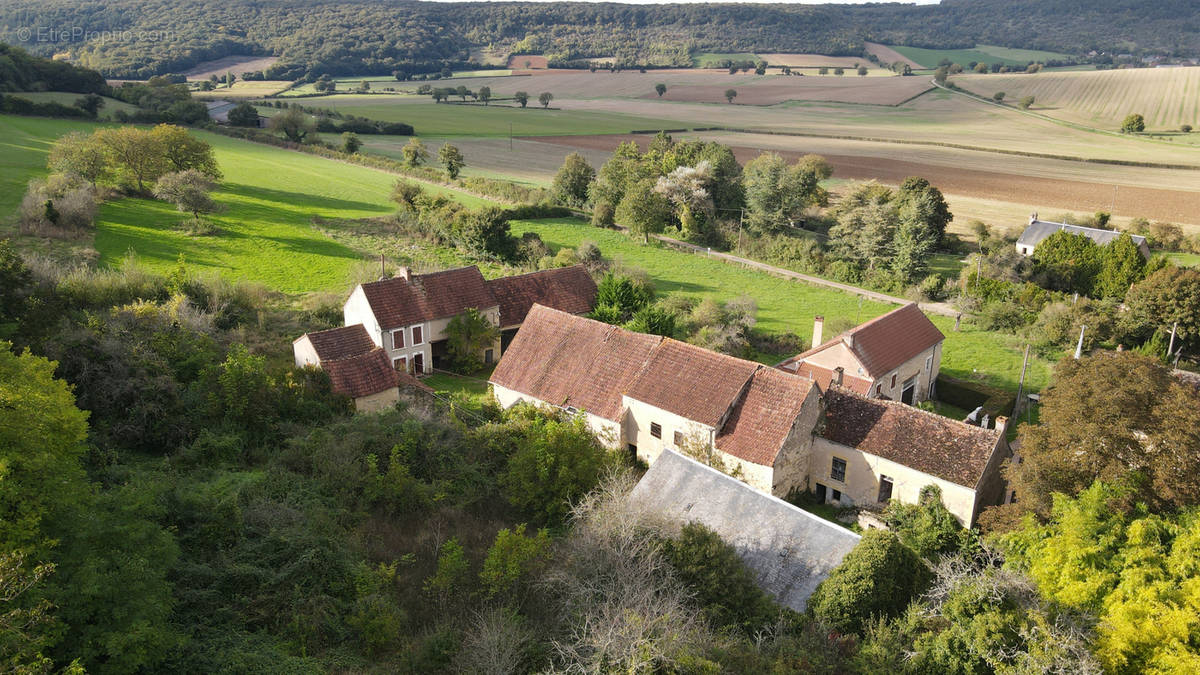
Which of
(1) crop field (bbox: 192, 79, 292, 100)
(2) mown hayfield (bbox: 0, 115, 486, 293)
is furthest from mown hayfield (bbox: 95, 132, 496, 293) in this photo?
(1) crop field (bbox: 192, 79, 292, 100)

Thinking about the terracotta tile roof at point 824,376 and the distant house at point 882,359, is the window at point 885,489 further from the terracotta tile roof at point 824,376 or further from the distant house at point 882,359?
the terracotta tile roof at point 824,376

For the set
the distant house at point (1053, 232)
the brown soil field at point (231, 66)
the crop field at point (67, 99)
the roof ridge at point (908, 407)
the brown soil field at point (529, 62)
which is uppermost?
the brown soil field at point (529, 62)

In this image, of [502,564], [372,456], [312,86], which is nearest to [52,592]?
[502,564]

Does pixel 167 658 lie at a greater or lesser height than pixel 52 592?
lesser

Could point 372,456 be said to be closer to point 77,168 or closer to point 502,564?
point 502,564

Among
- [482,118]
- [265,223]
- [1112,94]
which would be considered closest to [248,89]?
[482,118]

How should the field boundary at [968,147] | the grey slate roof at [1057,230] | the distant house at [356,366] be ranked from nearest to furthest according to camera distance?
the distant house at [356,366] → the grey slate roof at [1057,230] → the field boundary at [968,147]

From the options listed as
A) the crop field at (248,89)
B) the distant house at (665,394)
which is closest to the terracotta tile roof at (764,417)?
the distant house at (665,394)

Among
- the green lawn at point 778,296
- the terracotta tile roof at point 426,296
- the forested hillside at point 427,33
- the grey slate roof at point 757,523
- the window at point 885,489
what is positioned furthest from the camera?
the forested hillside at point 427,33
